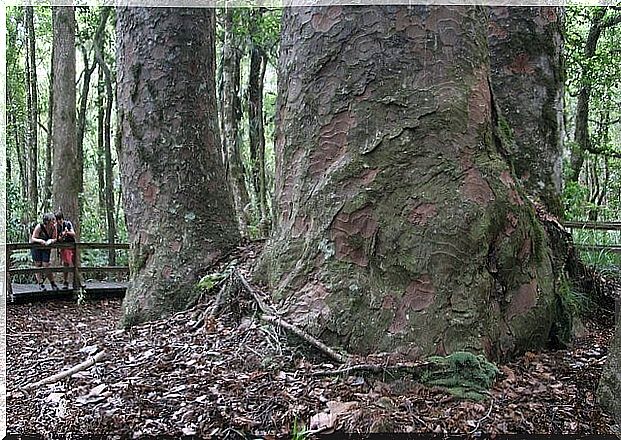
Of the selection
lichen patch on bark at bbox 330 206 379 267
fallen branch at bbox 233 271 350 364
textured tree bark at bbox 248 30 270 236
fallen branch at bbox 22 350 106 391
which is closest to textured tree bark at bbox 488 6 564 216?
lichen patch on bark at bbox 330 206 379 267

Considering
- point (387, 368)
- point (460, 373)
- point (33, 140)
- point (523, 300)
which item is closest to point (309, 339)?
point (387, 368)

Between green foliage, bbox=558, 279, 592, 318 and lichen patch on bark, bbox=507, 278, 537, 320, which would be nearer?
lichen patch on bark, bbox=507, 278, 537, 320

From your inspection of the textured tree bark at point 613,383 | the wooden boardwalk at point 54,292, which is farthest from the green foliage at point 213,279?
the wooden boardwalk at point 54,292

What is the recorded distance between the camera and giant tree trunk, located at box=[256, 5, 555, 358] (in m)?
3.01

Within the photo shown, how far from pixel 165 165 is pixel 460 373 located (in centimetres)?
259

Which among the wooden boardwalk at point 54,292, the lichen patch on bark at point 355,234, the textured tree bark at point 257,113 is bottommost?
the wooden boardwalk at point 54,292

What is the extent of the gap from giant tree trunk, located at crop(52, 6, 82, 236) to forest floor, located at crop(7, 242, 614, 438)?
9.59 m

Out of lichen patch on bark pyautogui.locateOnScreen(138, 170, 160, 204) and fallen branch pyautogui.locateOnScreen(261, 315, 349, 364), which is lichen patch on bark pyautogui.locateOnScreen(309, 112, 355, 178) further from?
lichen patch on bark pyautogui.locateOnScreen(138, 170, 160, 204)

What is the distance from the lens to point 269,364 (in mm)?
2982

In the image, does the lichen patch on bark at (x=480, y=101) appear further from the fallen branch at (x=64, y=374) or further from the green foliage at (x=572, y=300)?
the fallen branch at (x=64, y=374)

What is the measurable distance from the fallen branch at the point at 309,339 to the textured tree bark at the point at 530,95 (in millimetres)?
2190

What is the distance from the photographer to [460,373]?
2820 mm

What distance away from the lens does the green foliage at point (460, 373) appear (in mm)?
2762

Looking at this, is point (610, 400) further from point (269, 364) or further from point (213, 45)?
point (213, 45)
